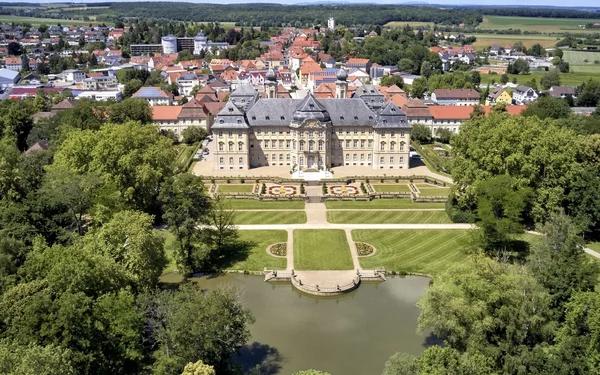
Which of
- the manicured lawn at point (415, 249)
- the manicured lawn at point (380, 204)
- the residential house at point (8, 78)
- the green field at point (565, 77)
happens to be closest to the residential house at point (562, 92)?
the green field at point (565, 77)

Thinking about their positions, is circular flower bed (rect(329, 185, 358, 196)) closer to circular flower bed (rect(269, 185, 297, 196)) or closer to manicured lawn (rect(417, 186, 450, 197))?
circular flower bed (rect(269, 185, 297, 196))

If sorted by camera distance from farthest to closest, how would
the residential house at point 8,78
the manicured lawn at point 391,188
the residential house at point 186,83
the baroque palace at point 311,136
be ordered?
the residential house at point 8,78, the residential house at point 186,83, the baroque palace at point 311,136, the manicured lawn at point 391,188

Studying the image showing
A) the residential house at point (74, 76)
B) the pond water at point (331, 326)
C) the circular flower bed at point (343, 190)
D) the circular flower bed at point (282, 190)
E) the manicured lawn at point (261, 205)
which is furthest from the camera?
the residential house at point (74, 76)

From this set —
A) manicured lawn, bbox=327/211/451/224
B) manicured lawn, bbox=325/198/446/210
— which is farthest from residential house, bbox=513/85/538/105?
manicured lawn, bbox=327/211/451/224

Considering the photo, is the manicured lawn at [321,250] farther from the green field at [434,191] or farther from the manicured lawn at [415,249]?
the green field at [434,191]

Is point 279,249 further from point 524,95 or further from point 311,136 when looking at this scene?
point 524,95

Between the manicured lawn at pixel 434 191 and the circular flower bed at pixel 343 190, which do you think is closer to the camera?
the manicured lawn at pixel 434 191
